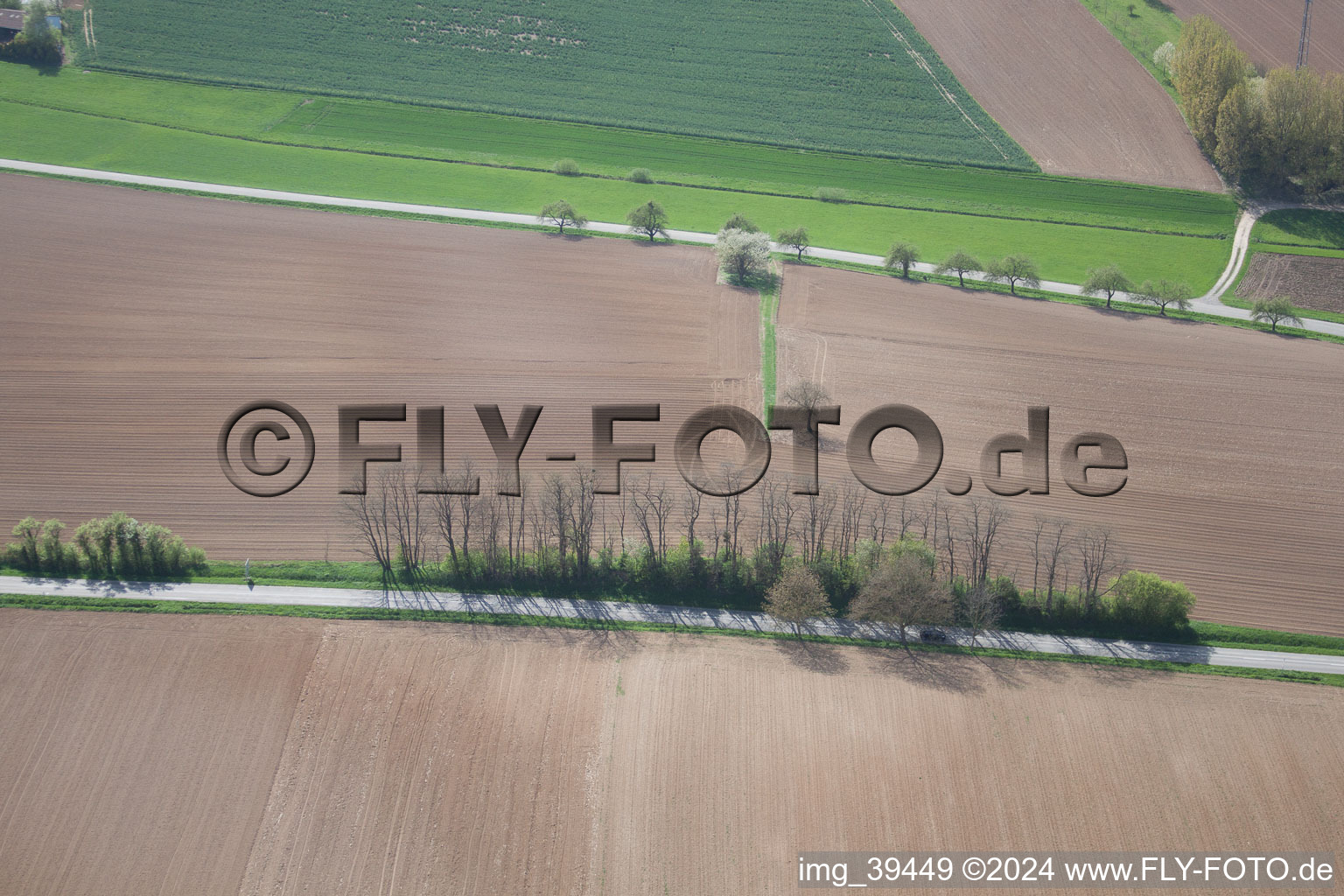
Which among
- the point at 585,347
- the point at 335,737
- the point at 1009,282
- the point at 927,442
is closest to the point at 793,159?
the point at 1009,282

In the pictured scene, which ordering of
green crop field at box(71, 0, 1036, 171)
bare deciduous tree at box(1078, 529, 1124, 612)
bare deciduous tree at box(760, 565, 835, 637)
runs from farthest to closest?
green crop field at box(71, 0, 1036, 171) < bare deciduous tree at box(1078, 529, 1124, 612) < bare deciduous tree at box(760, 565, 835, 637)

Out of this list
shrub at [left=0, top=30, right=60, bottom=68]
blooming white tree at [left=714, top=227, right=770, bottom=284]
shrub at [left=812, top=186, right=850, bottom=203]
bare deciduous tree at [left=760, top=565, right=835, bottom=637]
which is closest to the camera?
bare deciduous tree at [left=760, top=565, right=835, bottom=637]

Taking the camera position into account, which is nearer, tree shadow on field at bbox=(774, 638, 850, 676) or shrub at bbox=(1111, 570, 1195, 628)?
tree shadow on field at bbox=(774, 638, 850, 676)

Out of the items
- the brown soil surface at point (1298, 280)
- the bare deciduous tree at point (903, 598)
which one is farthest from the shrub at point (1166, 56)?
the bare deciduous tree at point (903, 598)

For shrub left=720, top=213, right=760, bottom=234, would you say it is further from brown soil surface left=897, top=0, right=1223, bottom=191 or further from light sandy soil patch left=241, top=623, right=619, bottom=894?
light sandy soil patch left=241, top=623, right=619, bottom=894

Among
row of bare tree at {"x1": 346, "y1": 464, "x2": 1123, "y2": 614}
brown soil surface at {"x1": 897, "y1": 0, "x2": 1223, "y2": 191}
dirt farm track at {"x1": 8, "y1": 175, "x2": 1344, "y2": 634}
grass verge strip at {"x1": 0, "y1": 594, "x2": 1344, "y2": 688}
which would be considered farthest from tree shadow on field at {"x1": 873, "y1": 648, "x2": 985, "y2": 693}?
brown soil surface at {"x1": 897, "y1": 0, "x2": 1223, "y2": 191}

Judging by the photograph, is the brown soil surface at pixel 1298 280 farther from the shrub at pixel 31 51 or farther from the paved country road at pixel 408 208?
the shrub at pixel 31 51

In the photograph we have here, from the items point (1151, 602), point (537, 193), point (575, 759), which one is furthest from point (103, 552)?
point (537, 193)

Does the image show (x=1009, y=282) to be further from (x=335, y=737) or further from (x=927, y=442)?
(x=335, y=737)

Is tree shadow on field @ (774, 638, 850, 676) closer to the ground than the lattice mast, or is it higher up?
closer to the ground
